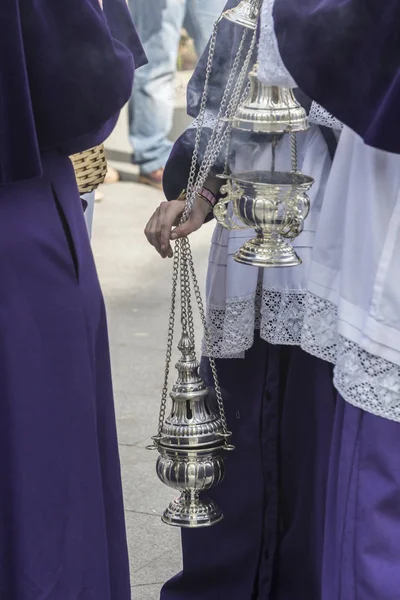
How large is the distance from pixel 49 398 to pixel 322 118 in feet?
2.67

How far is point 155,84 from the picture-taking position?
22.0ft

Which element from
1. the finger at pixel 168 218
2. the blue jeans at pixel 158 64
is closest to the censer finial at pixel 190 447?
the finger at pixel 168 218

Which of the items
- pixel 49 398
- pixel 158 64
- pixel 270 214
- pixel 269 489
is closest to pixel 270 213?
pixel 270 214

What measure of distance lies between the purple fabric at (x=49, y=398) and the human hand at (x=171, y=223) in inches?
10.0

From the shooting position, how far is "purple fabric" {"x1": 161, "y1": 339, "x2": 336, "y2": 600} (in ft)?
9.16

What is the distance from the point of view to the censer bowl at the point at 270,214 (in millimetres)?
2385

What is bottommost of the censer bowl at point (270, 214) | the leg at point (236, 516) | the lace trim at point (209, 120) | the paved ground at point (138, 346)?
the paved ground at point (138, 346)

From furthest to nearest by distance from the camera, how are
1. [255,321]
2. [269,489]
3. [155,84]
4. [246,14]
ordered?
[155,84] → [269,489] → [255,321] → [246,14]

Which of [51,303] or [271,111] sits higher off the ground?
[271,111]

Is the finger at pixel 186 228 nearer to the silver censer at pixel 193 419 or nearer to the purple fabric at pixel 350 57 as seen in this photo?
the silver censer at pixel 193 419

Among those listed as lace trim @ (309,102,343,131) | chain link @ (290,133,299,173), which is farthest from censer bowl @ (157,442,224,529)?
lace trim @ (309,102,343,131)

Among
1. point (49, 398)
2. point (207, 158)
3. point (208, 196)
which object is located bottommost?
point (49, 398)

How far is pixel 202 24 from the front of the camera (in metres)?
3.65

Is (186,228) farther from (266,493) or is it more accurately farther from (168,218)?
(266,493)
